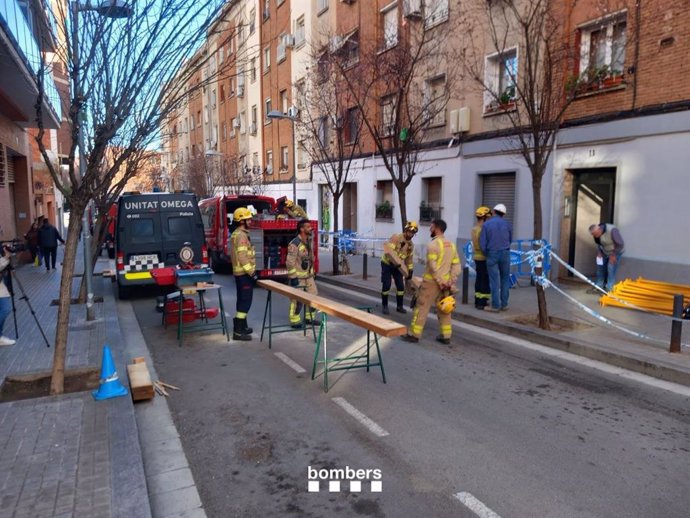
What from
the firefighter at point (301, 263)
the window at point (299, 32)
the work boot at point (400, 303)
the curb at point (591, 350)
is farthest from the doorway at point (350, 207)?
the firefighter at point (301, 263)

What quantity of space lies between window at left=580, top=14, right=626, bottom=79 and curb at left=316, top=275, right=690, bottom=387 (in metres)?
5.52

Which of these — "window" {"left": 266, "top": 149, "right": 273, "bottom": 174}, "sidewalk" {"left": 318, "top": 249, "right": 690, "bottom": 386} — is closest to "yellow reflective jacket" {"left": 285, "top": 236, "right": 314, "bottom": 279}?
"sidewalk" {"left": 318, "top": 249, "right": 690, "bottom": 386}

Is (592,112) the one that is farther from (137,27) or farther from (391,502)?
(391,502)

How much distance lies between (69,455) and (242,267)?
164 inches

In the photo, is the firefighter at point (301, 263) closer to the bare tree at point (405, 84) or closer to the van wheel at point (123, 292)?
the bare tree at point (405, 84)

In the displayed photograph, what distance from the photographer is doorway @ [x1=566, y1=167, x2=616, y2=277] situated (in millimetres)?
11914

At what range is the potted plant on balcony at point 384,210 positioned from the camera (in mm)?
19344

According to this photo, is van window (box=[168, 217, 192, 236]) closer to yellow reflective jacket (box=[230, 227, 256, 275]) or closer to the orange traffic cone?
yellow reflective jacket (box=[230, 227, 256, 275])

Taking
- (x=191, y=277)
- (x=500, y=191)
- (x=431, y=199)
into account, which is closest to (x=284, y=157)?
(x=431, y=199)

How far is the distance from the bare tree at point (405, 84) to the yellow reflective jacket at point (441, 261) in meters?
4.17

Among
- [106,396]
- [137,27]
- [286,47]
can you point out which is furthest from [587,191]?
[286,47]

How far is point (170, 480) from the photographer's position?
Result: 3943 mm

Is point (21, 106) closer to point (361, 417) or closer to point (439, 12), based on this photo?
point (439, 12)

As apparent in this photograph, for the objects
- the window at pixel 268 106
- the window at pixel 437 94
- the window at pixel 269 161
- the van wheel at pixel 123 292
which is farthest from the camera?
the window at pixel 269 161
